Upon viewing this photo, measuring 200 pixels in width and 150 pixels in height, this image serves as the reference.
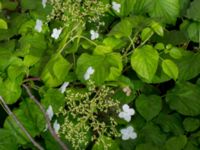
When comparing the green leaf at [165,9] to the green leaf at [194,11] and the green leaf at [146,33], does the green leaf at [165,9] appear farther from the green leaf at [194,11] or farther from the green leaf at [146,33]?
the green leaf at [146,33]

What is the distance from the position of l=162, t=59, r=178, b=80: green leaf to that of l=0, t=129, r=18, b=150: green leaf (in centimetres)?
53

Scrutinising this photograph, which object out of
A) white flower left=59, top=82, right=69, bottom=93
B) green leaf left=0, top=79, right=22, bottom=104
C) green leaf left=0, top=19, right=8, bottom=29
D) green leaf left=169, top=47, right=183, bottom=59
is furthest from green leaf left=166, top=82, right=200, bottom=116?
green leaf left=0, top=19, right=8, bottom=29

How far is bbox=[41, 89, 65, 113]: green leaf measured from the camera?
145cm

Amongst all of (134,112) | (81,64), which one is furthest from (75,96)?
(134,112)

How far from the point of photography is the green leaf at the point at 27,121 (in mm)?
1528

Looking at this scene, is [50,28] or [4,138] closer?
[4,138]

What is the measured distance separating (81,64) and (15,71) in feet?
0.76

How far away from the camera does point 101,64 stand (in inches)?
52.1

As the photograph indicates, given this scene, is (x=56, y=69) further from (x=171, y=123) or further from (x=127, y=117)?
(x=171, y=123)

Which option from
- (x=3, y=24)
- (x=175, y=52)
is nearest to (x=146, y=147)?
(x=175, y=52)

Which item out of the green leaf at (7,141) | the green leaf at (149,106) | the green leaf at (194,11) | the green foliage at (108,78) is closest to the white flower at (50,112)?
the green foliage at (108,78)

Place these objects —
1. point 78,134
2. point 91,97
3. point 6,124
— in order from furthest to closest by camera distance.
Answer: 1. point 6,124
2. point 91,97
3. point 78,134

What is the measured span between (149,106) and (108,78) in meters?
0.19

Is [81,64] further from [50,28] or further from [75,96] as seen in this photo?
[50,28]
